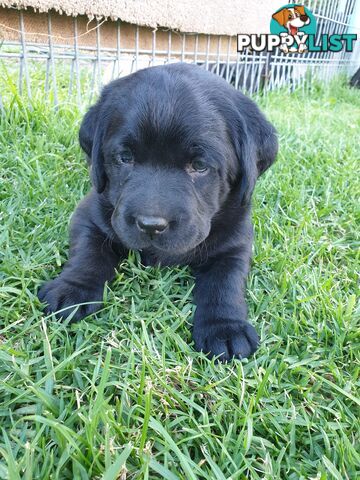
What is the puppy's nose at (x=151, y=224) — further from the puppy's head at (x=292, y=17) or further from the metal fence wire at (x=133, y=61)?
the puppy's head at (x=292, y=17)

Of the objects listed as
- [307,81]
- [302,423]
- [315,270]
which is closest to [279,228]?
[315,270]

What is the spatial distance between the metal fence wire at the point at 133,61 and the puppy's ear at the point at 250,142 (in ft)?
5.81

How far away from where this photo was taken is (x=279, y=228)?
222cm

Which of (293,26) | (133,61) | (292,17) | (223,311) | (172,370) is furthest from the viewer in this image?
(293,26)

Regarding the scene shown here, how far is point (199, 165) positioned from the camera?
170cm

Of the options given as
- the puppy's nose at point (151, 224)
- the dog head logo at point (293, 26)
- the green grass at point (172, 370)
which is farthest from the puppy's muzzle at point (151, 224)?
the dog head logo at point (293, 26)

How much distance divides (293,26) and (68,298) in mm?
5703

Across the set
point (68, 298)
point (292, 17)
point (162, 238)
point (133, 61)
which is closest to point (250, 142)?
point (162, 238)

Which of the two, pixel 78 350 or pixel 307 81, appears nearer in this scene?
pixel 78 350

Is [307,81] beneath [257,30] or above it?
beneath

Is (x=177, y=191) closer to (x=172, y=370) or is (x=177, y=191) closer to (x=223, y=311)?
(x=223, y=311)

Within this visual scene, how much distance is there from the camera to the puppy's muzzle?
1500 millimetres

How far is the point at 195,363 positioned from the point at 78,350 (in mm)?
360

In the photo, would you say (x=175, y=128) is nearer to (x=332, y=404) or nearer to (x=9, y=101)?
(x=332, y=404)
